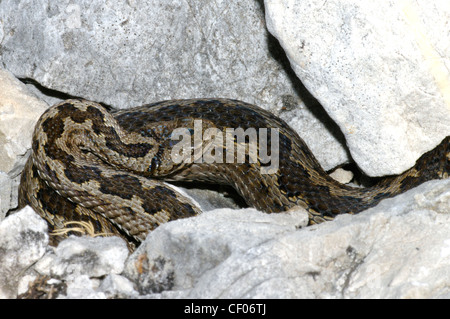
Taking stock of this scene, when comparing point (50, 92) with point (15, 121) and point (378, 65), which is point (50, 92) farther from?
point (378, 65)

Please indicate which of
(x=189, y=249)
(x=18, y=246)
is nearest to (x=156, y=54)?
(x=18, y=246)

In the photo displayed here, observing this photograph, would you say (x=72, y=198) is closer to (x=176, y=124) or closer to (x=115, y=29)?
(x=176, y=124)

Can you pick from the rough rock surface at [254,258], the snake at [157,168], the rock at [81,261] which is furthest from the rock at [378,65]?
the rock at [81,261]

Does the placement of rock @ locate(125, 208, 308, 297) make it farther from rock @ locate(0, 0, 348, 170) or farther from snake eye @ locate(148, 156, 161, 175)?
rock @ locate(0, 0, 348, 170)

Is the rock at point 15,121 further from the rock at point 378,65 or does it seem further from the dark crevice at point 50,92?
the rock at point 378,65

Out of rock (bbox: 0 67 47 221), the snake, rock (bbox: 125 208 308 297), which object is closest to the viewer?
rock (bbox: 125 208 308 297)

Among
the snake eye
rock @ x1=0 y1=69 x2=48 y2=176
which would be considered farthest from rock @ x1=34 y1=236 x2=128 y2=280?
rock @ x1=0 y1=69 x2=48 y2=176
